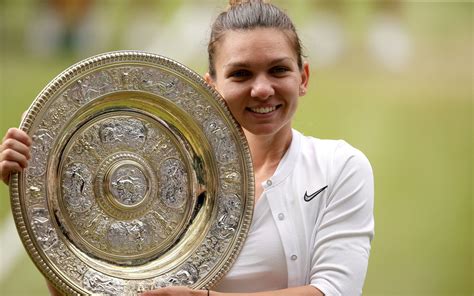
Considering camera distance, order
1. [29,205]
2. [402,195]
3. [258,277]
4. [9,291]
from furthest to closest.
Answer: [402,195]
[9,291]
[258,277]
[29,205]

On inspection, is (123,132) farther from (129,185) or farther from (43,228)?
(43,228)

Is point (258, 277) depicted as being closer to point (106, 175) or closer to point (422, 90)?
point (106, 175)

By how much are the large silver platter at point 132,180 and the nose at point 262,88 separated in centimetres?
9

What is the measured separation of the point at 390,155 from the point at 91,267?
3.77 m

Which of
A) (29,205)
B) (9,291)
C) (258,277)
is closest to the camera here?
(29,205)

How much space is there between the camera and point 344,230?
1913 mm

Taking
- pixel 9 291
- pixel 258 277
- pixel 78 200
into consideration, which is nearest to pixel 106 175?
pixel 78 200

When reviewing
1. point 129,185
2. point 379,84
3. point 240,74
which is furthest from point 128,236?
point 379,84

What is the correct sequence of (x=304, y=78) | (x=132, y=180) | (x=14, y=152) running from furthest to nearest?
(x=304, y=78) < (x=132, y=180) < (x=14, y=152)

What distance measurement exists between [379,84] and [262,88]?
3.67 m

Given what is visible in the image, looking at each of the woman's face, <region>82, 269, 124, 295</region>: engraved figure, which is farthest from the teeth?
<region>82, 269, 124, 295</region>: engraved figure

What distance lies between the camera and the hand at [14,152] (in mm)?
1732

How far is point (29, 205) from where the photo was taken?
1777mm

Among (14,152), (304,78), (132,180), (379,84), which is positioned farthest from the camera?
(379,84)
